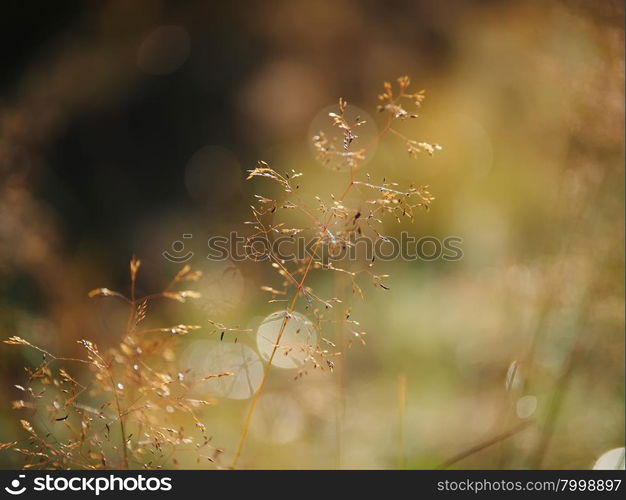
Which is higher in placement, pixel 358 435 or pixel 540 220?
pixel 540 220

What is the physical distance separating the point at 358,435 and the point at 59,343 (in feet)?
1.86

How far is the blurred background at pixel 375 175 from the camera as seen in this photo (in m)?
0.90

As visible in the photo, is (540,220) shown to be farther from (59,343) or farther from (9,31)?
(9,31)

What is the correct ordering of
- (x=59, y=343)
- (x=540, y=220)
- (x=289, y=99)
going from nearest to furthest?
(x=59, y=343) → (x=540, y=220) → (x=289, y=99)

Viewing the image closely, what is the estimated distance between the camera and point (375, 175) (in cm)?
162

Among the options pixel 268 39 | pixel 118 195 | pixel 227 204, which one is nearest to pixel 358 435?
pixel 227 204

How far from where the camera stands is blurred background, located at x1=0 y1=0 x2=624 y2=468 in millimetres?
904

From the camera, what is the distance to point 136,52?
208cm

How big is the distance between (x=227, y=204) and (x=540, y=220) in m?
0.95
